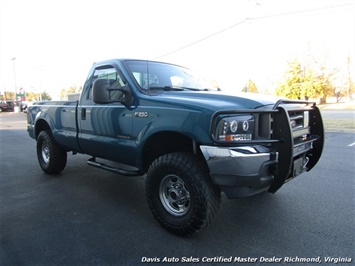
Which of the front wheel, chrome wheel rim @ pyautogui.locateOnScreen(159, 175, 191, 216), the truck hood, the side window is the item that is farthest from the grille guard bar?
the side window

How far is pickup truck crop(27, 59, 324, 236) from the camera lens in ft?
8.11

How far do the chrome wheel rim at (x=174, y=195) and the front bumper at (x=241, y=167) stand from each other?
498 mm

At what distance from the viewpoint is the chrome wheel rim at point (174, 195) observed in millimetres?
2898

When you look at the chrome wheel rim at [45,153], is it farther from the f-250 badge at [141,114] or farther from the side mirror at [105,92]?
the f-250 badge at [141,114]

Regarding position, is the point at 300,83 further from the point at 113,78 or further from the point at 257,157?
the point at 257,157

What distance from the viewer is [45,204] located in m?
3.75

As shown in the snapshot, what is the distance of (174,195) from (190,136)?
0.77 meters

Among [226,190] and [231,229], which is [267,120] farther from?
[231,229]

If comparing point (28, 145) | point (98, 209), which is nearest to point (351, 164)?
point (98, 209)

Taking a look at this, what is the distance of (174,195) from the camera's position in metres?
3.00

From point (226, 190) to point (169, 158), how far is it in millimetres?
694

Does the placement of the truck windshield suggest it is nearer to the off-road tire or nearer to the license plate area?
the license plate area

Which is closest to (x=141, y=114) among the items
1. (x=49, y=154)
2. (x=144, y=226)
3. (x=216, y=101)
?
(x=216, y=101)

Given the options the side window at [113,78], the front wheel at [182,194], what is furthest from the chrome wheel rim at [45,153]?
the front wheel at [182,194]
